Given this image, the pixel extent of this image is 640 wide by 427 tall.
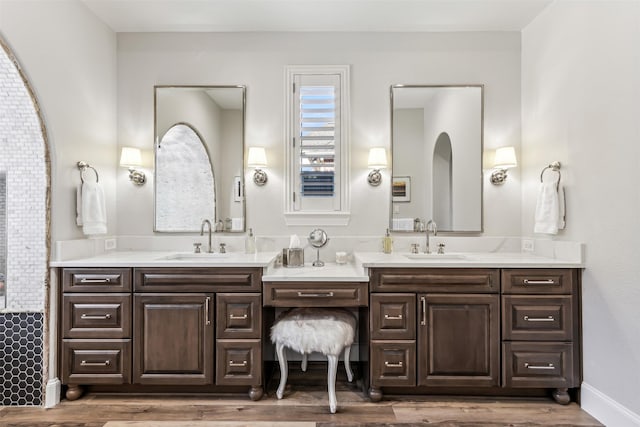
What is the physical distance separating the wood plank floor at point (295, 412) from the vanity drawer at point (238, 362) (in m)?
0.15

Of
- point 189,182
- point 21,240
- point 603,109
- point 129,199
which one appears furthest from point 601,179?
point 21,240

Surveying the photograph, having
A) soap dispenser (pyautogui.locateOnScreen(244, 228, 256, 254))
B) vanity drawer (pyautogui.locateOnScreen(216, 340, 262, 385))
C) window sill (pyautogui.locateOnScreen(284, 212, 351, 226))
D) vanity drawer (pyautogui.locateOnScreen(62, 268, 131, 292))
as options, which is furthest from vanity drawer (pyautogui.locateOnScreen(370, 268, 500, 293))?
vanity drawer (pyautogui.locateOnScreen(62, 268, 131, 292))

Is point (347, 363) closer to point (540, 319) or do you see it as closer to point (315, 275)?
point (315, 275)

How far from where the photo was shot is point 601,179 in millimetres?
2080

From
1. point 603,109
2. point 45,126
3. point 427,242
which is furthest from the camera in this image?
point 427,242

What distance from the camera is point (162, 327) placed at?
226 cm

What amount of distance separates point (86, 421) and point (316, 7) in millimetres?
2962

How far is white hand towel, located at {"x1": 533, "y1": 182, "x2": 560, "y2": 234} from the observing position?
7.75 feet

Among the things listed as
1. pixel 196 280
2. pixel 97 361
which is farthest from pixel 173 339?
pixel 97 361

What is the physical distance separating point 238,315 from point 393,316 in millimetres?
953

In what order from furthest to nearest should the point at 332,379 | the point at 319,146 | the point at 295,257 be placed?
the point at 319,146
the point at 295,257
the point at 332,379

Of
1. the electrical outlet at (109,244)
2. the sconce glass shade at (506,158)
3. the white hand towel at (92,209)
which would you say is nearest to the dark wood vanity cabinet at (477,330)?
the sconce glass shade at (506,158)

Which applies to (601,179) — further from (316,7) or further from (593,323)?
(316,7)

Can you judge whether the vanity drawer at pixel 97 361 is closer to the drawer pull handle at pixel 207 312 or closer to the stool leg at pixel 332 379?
the drawer pull handle at pixel 207 312
